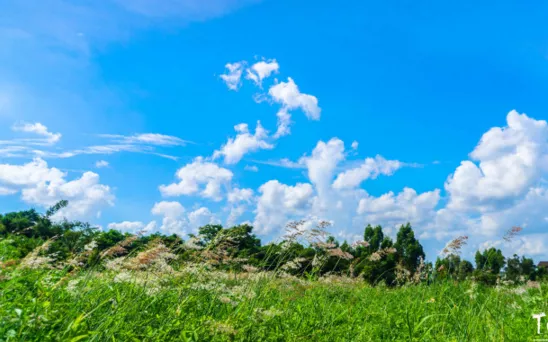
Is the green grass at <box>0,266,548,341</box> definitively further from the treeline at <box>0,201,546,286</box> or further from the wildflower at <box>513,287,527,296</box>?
the wildflower at <box>513,287,527,296</box>

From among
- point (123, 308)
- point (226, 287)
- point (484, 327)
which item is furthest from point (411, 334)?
point (123, 308)

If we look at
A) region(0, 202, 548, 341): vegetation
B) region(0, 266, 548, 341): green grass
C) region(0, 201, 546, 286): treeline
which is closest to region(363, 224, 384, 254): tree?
region(0, 201, 546, 286): treeline

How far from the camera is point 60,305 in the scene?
4.29 m

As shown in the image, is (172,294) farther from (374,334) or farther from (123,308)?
(374,334)

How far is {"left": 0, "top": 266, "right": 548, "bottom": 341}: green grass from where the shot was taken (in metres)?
3.67

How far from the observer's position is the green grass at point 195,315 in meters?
3.67

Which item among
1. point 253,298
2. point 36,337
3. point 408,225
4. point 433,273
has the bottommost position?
point 36,337

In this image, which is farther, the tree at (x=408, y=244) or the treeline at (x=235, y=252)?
the tree at (x=408, y=244)

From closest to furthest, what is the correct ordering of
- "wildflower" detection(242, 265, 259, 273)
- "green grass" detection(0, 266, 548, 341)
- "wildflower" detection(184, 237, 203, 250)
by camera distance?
1. "green grass" detection(0, 266, 548, 341)
2. "wildflower" detection(184, 237, 203, 250)
3. "wildflower" detection(242, 265, 259, 273)

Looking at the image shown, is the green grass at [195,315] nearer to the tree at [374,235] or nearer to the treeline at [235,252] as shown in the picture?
the treeline at [235,252]

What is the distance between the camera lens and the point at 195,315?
4902 mm

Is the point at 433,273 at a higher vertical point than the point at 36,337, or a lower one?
higher

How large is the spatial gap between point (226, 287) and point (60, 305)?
1878 millimetres

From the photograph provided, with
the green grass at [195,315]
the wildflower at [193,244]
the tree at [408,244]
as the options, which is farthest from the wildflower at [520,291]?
the tree at [408,244]
